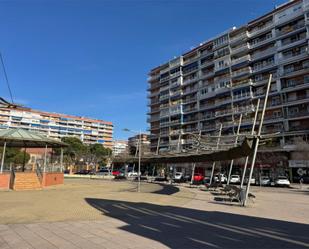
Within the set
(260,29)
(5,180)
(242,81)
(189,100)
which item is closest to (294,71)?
(242,81)

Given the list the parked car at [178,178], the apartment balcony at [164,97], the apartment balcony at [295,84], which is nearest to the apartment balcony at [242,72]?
the apartment balcony at [295,84]

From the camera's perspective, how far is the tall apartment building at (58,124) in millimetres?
131500

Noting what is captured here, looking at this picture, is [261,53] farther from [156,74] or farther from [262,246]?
[262,246]

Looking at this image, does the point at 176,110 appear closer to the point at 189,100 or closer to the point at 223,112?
the point at 189,100

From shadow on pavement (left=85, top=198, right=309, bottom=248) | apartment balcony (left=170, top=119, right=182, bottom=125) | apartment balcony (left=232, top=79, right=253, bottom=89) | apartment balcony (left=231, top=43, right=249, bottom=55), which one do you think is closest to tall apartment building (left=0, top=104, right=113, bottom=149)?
apartment balcony (left=170, top=119, right=182, bottom=125)

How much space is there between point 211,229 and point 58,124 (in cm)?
14215

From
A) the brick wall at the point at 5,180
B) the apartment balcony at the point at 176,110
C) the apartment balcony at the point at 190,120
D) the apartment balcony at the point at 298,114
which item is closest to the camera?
the brick wall at the point at 5,180

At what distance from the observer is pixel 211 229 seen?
32.1 feet

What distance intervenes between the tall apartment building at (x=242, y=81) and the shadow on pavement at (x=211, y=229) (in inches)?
1734

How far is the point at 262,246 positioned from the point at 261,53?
201ft

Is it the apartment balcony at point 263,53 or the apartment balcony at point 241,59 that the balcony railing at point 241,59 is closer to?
the apartment balcony at point 241,59

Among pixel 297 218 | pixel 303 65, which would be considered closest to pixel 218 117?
pixel 303 65

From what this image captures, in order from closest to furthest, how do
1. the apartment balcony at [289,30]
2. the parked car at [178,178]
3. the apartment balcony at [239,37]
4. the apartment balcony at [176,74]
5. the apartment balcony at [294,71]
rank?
the parked car at [178,178] → the apartment balcony at [294,71] → the apartment balcony at [289,30] → the apartment balcony at [239,37] → the apartment balcony at [176,74]

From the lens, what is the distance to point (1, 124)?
420 feet
